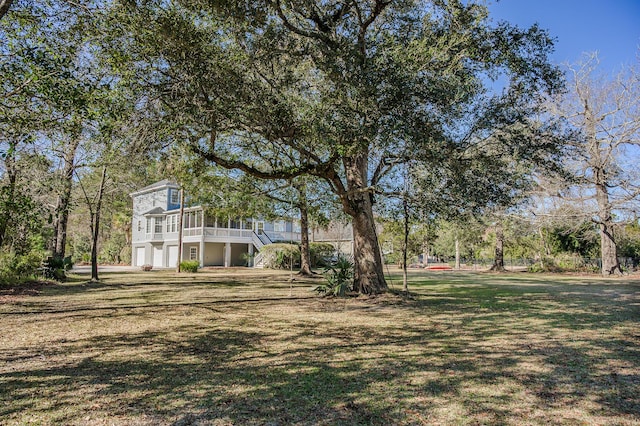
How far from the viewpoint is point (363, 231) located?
11.9 m

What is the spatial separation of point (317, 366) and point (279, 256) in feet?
81.9

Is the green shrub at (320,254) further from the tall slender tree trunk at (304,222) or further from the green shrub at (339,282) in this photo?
the green shrub at (339,282)

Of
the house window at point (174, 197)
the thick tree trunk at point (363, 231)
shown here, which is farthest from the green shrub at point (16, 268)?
the house window at point (174, 197)

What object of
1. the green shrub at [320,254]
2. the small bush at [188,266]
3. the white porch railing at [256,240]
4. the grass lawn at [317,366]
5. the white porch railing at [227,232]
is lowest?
the grass lawn at [317,366]

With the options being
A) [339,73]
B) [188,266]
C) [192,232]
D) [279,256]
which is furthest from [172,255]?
[339,73]

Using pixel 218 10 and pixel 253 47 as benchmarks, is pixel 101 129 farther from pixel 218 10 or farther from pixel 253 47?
pixel 253 47

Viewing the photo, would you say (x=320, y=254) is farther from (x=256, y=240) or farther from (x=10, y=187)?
(x=10, y=187)

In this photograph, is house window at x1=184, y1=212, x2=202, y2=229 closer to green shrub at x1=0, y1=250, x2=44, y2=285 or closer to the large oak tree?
green shrub at x1=0, y1=250, x2=44, y2=285

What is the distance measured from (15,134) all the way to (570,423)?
9.13 meters

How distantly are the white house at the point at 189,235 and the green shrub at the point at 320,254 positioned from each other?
8.93 feet

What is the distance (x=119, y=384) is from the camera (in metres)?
4.26

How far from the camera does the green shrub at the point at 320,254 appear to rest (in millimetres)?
32562

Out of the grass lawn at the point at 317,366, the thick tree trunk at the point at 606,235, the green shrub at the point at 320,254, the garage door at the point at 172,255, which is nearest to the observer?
the grass lawn at the point at 317,366

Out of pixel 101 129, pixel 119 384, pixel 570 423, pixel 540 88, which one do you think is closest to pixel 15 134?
pixel 101 129
